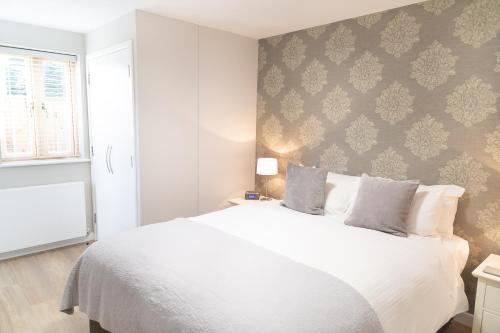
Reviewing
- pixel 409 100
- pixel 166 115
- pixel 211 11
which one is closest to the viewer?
pixel 409 100

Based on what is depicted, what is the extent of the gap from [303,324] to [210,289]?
0.45 metres

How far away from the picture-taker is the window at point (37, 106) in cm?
330

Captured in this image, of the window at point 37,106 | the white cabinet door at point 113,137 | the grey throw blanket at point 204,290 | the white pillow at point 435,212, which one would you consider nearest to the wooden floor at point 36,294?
the grey throw blanket at point 204,290

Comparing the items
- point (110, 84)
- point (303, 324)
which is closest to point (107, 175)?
point (110, 84)

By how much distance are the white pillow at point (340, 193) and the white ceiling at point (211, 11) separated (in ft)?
4.62

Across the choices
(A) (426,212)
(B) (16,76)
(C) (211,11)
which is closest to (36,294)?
(B) (16,76)

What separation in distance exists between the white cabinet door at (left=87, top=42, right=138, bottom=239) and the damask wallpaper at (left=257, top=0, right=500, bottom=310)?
5.22ft

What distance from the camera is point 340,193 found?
2908 mm

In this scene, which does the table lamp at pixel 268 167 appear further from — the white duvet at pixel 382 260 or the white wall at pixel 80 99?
the white wall at pixel 80 99

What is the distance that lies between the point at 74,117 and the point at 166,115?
1.31 m

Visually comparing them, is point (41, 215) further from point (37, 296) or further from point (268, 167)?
point (268, 167)

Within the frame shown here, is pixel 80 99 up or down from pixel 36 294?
up

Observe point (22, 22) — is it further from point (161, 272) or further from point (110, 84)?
point (161, 272)

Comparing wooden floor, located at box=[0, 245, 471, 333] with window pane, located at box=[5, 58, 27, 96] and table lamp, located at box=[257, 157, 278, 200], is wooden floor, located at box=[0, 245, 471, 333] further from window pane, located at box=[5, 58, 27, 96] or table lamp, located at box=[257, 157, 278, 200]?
table lamp, located at box=[257, 157, 278, 200]
